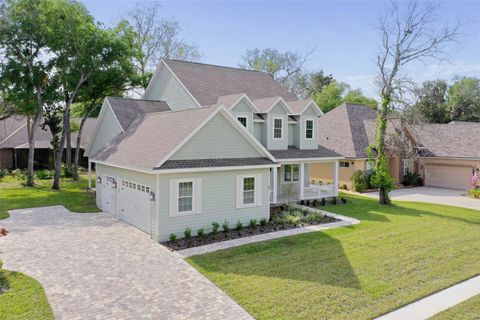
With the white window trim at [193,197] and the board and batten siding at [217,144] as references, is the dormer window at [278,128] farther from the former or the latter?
the white window trim at [193,197]

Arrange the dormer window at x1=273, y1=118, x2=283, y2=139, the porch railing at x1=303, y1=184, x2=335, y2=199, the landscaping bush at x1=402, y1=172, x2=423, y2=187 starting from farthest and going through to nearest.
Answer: the landscaping bush at x1=402, y1=172, x2=423, y2=187 → the porch railing at x1=303, y1=184, x2=335, y2=199 → the dormer window at x1=273, y1=118, x2=283, y2=139

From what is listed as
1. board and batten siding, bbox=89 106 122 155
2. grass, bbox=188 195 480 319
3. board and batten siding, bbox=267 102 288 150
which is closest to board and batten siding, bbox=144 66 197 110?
board and batten siding, bbox=89 106 122 155

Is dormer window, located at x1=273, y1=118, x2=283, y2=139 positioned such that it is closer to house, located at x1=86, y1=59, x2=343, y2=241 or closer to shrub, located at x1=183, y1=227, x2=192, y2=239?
house, located at x1=86, y1=59, x2=343, y2=241

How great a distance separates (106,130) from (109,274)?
47.5 feet

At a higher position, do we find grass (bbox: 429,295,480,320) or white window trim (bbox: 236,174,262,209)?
white window trim (bbox: 236,174,262,209)

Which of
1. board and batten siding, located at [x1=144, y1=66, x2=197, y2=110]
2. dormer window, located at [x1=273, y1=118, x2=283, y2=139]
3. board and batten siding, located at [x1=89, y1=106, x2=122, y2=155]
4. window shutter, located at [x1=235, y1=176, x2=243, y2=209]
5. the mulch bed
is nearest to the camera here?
the mulch bed

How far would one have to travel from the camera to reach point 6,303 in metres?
8.38

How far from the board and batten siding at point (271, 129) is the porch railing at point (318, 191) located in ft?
10.5

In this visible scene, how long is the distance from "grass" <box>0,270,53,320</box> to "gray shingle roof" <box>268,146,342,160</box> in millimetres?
14686

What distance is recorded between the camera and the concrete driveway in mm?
23188

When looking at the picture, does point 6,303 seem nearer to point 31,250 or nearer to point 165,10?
point 31,250

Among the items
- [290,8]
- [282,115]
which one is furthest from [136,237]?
[290,8]

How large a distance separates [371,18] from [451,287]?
17.8 meters

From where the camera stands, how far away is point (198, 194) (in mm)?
14125
